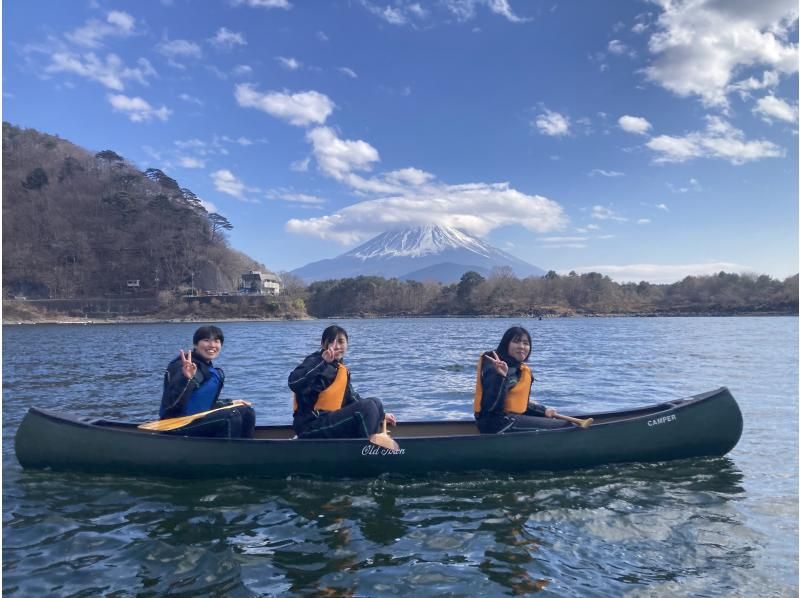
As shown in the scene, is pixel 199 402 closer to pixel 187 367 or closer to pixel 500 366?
pixel 187 367

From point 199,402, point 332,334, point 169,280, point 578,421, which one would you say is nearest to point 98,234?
point 169,280

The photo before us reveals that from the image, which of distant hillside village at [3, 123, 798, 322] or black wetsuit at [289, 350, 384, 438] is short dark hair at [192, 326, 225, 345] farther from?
distant hillside village at [3, 123, 798, 322]

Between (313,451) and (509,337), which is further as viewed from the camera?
(509,337)

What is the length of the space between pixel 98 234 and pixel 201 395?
134947 millimetres

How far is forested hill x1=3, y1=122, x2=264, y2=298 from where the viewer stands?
11244 centimetres

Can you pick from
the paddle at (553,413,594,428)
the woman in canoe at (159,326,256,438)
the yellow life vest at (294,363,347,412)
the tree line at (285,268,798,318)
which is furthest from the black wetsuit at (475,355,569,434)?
the tree line at (285,268,798,318)

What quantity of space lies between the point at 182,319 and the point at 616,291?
9470 centimetres

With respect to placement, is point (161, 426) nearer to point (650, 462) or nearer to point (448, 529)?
point (448, 529)

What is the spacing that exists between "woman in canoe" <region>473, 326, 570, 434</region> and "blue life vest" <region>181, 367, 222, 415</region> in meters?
3.83

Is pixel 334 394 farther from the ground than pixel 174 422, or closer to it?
farther from the ground

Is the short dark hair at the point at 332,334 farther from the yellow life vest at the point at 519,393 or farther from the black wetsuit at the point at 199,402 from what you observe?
the yellow life vest at the point at 519,393

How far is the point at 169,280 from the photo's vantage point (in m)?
118

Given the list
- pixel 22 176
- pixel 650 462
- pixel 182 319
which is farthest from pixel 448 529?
pixel 22 176

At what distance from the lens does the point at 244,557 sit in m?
5.48
